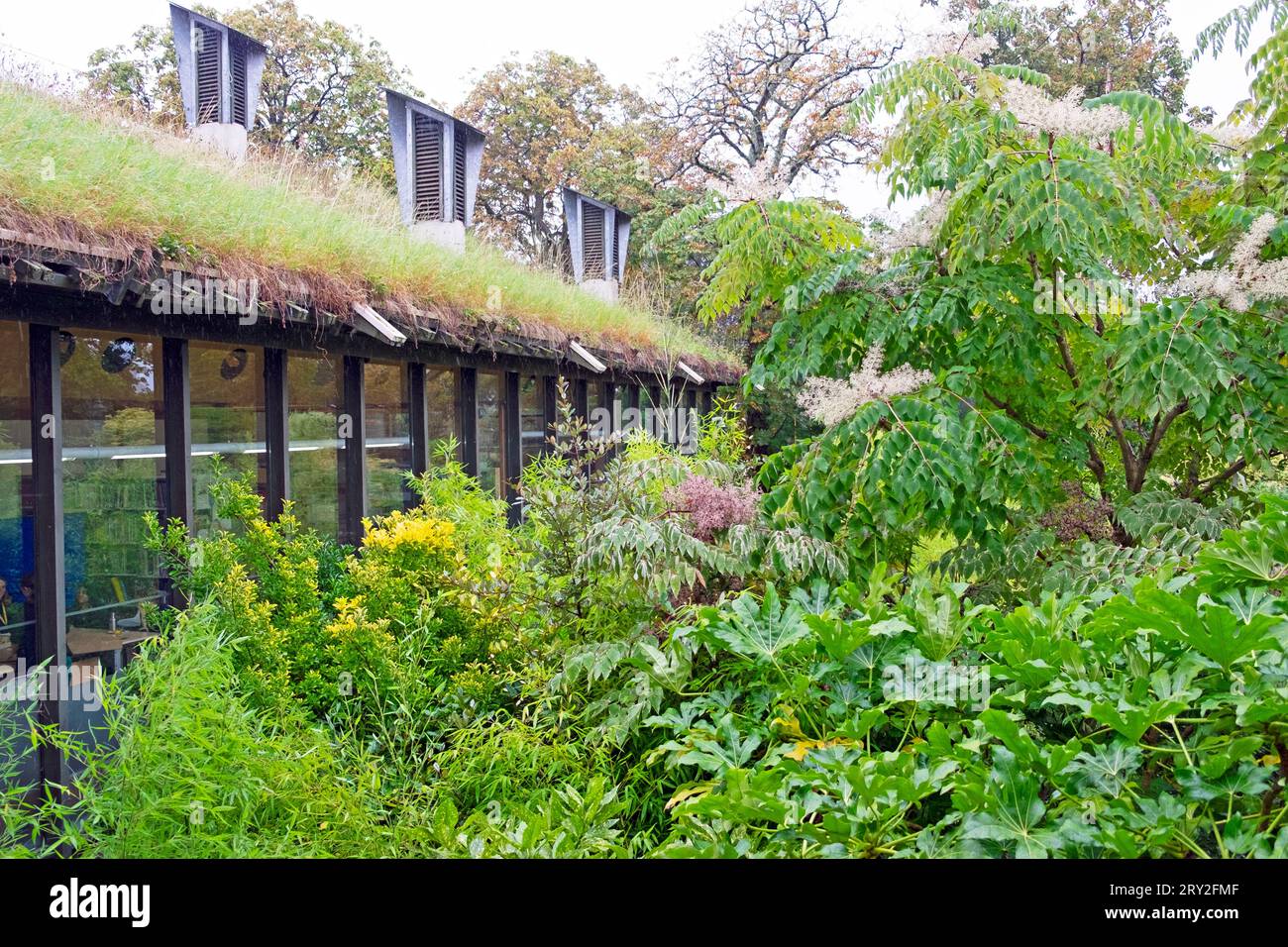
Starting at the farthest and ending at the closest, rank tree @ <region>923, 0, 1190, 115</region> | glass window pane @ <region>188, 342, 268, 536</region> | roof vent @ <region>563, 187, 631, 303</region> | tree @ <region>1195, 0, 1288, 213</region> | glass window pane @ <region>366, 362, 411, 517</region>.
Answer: roof vent @ <region>563, 187, 631, 303</region> → tree @ <region>923, 0, 1190, 115</region> → glass window pane @ <region>366, 362, 411, 517</region> → glass window pane @ <region>188, 342, 268, 536</region> → tree @ <region>1195, 0, 1288, 213</region>

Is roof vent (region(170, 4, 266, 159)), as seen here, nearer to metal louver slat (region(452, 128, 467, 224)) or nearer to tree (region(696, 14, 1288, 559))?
metal louver slat (region(452, 128, 467, 224))

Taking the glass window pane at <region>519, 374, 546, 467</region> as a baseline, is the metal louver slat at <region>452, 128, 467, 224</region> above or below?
above

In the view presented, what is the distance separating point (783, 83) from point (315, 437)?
16.9m

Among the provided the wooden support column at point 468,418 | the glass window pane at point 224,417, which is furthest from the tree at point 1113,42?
the glass window pane at point 224,417

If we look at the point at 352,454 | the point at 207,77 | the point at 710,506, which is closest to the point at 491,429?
the point at 352,454

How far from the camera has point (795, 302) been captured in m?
5.02

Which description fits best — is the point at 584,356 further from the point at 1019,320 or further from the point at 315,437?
the point at 1019,320

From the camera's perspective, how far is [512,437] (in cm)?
1098

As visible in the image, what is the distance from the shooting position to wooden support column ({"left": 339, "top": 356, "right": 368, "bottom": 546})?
7832mm

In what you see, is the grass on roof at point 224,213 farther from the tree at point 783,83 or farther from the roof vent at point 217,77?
the tree at point 783,83

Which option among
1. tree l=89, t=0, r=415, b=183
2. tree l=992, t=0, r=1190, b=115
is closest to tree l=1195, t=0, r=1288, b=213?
tree l=992, t=0, r=1190, b=115

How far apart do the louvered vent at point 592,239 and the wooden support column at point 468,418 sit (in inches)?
407

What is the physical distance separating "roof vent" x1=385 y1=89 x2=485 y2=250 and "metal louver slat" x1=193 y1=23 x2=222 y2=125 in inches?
83.9

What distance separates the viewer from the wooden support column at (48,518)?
5035 millimetres
